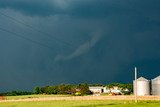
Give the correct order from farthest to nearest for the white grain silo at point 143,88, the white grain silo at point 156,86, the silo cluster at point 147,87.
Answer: the white grain silo at point 143,88 < the silo cluster at point 147,87 < the white grain silo at point 156,86

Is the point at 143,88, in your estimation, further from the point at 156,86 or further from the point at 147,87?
the point at 156,86

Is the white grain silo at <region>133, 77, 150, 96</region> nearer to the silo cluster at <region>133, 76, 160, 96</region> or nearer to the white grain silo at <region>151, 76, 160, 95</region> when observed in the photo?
the silo cluster at <region>133, 76, 160, 96</region>

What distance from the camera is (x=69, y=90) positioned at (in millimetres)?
156500

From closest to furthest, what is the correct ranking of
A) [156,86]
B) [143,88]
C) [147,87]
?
1. [156,86]
2. [143,88]
3. [147,87]

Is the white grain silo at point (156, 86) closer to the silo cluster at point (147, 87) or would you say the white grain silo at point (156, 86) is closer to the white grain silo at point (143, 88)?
the silo cluster at point (147, 87)

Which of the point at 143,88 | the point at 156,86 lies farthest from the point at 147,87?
the point at 156,86

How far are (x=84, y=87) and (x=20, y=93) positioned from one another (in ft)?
95.5

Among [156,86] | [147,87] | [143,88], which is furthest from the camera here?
[147,87]

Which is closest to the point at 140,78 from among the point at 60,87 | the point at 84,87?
the point at 84,87

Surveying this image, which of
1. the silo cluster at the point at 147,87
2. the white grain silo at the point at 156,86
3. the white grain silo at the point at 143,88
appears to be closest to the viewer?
the white grain silo at the point at 156,86

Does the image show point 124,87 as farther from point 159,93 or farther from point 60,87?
point 159,93

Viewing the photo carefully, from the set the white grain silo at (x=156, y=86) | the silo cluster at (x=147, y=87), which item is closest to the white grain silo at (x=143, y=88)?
the silo cluster at (x=147, y=87)

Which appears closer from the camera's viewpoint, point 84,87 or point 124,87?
point 84,87

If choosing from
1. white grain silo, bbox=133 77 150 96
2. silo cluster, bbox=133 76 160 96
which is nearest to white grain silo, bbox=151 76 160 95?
silo cluster, bbox=133 76 160 96
